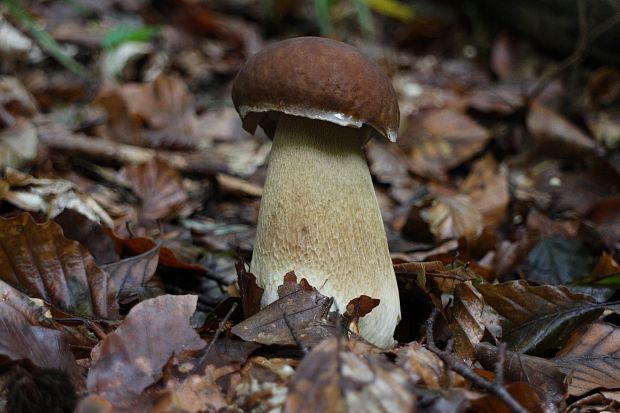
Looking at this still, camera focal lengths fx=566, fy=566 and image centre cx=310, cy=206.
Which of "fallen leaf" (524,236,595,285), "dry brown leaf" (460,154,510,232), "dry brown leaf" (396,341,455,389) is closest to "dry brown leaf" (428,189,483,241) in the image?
"dry brown leaf" (460,154,510,232)

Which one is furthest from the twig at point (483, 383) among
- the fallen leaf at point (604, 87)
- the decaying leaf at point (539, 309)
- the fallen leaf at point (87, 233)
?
the fallen leaf at point (604, 87)

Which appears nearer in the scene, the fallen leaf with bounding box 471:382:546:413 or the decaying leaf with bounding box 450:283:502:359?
the fallen leaf with bounding box 471:382:546:413

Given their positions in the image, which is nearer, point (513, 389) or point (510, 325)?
point (513, 389)

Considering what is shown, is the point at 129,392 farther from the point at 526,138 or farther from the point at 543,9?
the point at 543,9

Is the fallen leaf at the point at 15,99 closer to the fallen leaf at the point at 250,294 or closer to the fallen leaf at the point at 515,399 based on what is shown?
the fallen leaf at the point at 250,294

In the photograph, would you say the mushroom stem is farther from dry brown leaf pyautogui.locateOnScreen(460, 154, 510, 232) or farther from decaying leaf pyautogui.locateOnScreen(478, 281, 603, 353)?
dry brown leaf pyautogui.locateOnScreen(460, 154, 510, 232)

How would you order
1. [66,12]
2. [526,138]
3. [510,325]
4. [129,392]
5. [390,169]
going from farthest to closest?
[66,12]
[526,138]
[390,169]
[510,325]
[129,392]

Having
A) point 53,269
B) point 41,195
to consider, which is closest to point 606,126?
point 41,195

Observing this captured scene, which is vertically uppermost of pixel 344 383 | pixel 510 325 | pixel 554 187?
pixel 344 383

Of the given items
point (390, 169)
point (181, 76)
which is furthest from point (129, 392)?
point (181, 76)
